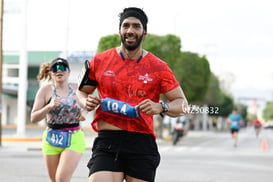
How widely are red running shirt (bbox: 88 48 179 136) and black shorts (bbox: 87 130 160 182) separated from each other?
0.07 metres

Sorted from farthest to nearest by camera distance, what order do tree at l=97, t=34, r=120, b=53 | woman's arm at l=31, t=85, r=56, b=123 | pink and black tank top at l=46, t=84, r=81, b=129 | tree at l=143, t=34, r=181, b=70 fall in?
tree at l=97, t=34, r=120, b=53
tree at l=143, t=34, r=181, b=70
pink and black tank top at l=46, t=84, r=81, b=129
woman's arm at l=31, t=85, r=56, b=123

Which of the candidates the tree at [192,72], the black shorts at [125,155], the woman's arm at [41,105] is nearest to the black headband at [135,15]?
the black shorts at [125,155]

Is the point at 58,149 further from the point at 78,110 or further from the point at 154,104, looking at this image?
the point at 154,104

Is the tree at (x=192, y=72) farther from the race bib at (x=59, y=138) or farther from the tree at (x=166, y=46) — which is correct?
the race bib at (x=59, y=138)

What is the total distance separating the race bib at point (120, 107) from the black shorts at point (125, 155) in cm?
19

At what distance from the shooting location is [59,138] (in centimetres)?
588

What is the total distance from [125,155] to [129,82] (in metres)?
0.52

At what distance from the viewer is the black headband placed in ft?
13.2

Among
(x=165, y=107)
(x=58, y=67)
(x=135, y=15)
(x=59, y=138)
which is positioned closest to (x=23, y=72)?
(x=58, y=67)

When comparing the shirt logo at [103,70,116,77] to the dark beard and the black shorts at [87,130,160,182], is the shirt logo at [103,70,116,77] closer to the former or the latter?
the dark beard

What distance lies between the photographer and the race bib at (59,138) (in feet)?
19.3

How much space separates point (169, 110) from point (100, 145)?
0.56m

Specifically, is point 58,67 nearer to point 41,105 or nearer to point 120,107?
point 41,105

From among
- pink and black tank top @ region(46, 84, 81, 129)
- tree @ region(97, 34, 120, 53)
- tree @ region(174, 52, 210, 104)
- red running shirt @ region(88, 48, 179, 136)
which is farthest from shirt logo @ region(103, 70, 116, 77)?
tree @ region(174, 52, 210, 104)
